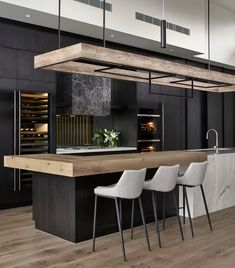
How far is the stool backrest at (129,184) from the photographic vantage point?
367 cm

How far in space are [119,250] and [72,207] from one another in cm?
72

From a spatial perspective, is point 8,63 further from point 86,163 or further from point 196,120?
point 196,120

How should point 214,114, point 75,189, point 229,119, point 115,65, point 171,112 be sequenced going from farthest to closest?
point 229,119
point 214,114
point 171,112
point 115,65
point 75,189

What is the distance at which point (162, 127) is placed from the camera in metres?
8.34

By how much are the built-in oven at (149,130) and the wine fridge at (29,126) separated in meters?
2.42

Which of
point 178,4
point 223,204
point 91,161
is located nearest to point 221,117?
point 178,4

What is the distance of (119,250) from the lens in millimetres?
3859

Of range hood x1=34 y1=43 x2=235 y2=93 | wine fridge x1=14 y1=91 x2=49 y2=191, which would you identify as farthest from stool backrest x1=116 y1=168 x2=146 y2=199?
wine fridge x1=14 y1=91 x2=49 y2=191

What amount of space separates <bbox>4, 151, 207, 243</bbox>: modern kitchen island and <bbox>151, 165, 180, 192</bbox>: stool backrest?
262mm

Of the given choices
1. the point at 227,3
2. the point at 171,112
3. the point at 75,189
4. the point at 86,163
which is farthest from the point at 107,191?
the point at 227,3

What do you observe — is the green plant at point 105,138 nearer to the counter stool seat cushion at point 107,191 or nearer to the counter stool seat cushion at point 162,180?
the counter stool seat cushion at point 162,180

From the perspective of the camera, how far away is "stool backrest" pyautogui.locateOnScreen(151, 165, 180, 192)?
4113mm

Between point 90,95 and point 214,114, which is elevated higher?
point 90,95

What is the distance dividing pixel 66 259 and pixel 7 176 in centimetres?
272
